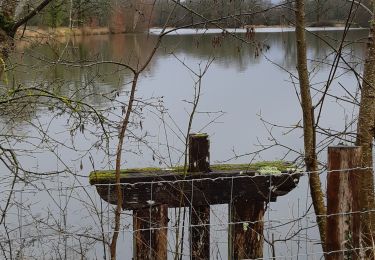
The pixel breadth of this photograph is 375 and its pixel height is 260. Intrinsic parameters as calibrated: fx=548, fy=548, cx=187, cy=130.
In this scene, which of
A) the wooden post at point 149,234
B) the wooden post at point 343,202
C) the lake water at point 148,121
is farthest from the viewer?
the lake water at point 148,121

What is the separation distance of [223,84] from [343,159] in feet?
47.7

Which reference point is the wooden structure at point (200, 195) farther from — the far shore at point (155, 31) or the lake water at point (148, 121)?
the far shore at point (155, 31)

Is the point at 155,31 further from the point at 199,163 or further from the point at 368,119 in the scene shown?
the point at 368,119

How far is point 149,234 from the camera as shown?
12.2ft

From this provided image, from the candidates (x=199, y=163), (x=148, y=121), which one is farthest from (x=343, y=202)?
(x=148, y=121)

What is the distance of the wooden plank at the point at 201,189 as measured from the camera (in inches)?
147

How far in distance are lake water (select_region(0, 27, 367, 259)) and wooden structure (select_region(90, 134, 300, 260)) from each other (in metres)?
0.19

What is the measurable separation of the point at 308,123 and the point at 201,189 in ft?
3.11

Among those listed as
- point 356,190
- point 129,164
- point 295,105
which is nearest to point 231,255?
point 356,190

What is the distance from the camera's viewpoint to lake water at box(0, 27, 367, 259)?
15.5 ft

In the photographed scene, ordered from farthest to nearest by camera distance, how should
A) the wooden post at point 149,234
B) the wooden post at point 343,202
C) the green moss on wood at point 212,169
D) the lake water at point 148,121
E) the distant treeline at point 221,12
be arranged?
the lake water at point 148,121, the distant treeline at point 221,12, the green moss on wood at point 212,169, the wooden post at point 149,234, the wooden post at point 343,202

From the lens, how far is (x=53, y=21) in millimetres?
6102

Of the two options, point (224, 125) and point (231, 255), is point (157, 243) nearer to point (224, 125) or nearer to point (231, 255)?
point (231, 255)

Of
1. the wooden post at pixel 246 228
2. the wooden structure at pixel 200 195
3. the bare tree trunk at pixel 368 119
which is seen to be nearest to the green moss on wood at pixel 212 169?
the wooden structure at pixel 200 195
